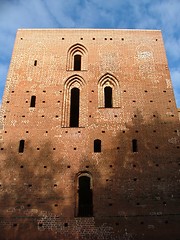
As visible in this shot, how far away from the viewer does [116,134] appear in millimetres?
13172

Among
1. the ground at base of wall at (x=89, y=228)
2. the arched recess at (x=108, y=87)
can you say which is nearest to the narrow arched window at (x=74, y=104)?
the arched recess at (x=108, y=87)

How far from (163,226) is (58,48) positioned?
29.1ft

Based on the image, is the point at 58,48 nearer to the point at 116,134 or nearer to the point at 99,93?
the point at 99,93

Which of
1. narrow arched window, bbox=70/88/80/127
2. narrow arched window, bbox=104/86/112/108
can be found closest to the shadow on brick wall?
narrow arched window, bbox=104/86/112/108

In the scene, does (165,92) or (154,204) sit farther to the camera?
(165,92)

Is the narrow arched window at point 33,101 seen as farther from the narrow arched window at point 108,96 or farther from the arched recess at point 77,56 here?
the narrow arched window at point 108,96

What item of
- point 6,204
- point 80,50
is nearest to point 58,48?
point 80,50

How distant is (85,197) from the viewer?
12.5 metres

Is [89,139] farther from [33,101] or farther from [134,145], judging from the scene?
[33,101]

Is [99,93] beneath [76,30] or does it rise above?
beneath

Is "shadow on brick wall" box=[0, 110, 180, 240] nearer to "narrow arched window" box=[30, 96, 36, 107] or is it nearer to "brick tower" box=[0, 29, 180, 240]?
"brick tower" box=[0, 29, 180, 240]

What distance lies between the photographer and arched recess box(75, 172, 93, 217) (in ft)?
38.7

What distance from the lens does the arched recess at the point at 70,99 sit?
1362 cm

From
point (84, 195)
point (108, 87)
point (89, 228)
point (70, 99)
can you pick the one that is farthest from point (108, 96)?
point (89, 228)
